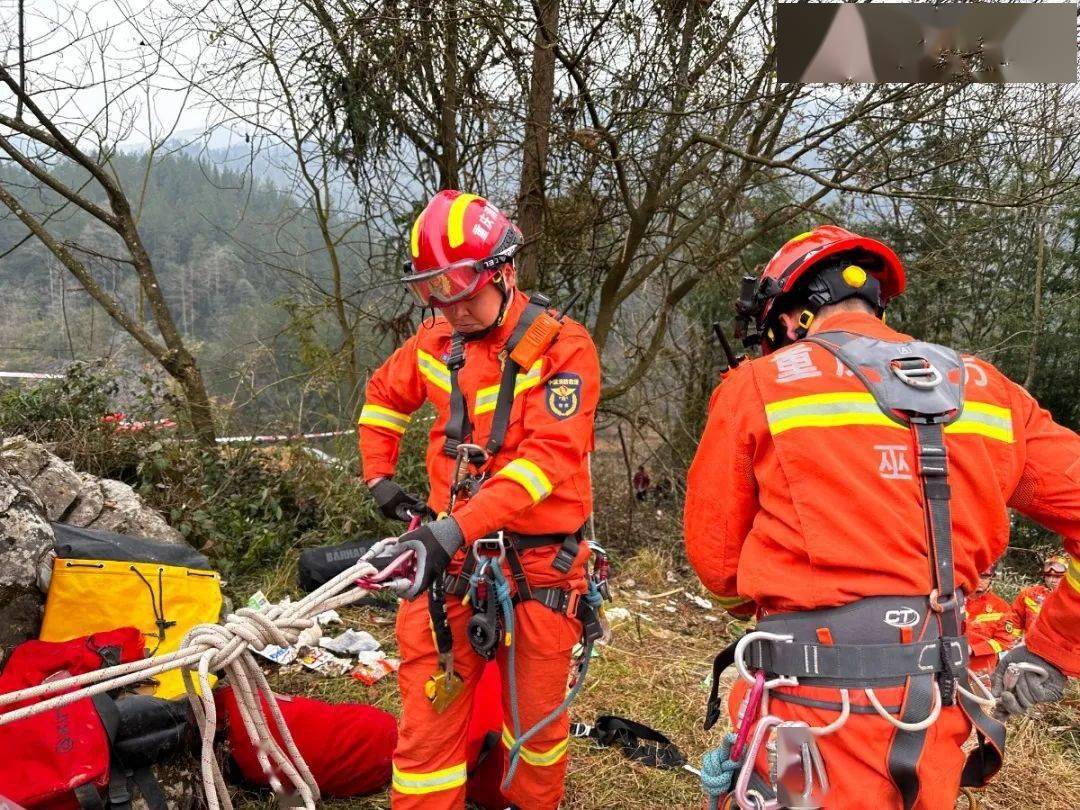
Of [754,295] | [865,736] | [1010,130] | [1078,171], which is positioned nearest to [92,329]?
[754,295]

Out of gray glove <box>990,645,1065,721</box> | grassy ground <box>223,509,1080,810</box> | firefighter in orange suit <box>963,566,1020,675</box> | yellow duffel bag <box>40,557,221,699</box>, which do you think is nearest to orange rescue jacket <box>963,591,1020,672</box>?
firefighter in orange suit <box>963,566,1020,675</box>

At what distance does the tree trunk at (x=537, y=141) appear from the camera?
524 cm

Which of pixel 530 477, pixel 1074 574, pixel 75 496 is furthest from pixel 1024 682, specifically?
pixel 75 496

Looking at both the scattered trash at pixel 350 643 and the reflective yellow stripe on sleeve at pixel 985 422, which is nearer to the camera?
the reflective yellow stripe on sleeve at pixel 985 422

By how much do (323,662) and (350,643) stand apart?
10.5 inches

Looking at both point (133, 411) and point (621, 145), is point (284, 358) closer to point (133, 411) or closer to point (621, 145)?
point (133, 411)

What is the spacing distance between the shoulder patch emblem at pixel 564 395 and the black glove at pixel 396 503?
80 centimetres

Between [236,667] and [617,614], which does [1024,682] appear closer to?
[236,667]

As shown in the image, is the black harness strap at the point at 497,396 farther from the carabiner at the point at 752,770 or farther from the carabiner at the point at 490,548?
the carabiner at the point at 752,770

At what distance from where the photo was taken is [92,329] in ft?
22.9

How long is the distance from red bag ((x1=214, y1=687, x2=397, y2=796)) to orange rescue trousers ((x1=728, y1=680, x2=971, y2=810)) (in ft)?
6.29

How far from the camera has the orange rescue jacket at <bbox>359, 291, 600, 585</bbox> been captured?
2.40 meters

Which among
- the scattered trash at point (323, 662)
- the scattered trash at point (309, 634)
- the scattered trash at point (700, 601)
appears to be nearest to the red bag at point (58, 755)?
the scattered trash at point (309, 634)

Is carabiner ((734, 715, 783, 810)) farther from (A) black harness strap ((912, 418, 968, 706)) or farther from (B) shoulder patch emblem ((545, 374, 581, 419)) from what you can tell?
(B) shoulder patch emblem ((545, 374, 581, 419))
